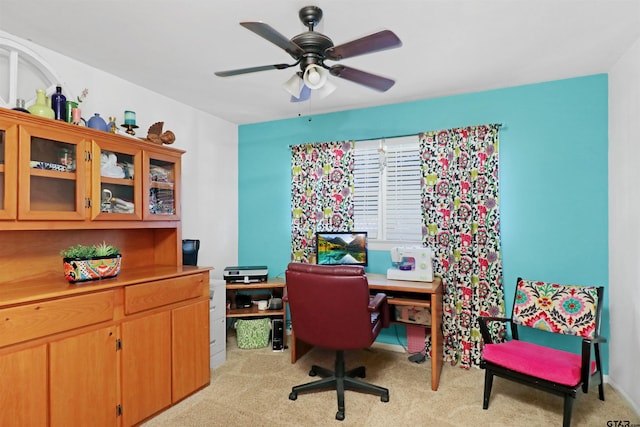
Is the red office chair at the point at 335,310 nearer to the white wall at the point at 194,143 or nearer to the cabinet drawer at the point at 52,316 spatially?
the cabinet drawer at the point at 52,316

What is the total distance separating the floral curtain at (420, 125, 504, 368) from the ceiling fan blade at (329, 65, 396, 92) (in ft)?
4.48

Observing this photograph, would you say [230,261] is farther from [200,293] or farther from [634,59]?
[634,59]

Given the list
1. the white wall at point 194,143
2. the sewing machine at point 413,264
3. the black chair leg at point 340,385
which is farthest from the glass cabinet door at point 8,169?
the sewing machine at point 413,264

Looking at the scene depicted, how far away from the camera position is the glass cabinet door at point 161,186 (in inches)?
98.2

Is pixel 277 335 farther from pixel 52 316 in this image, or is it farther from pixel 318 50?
pixel 318 50

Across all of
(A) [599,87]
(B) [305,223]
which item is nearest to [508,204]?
(A) [599,87]

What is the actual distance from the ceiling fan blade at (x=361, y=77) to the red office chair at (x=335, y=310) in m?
1.10

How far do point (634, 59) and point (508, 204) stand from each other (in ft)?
4.08

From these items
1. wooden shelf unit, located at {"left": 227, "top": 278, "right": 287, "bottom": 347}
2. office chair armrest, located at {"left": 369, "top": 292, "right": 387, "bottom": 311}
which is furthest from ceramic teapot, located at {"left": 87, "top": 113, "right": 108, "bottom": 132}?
office chair armrest, located at {"left": 369, "top": 292, "right": 387, "bottom": 311}

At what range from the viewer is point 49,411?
1.73 metres

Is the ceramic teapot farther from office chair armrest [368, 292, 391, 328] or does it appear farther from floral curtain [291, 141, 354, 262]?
office chair armrest [368, 292, 391, 328]

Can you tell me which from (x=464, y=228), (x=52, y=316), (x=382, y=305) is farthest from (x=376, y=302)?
(x=52, y=316)

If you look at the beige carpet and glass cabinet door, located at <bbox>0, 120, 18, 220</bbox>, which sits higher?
glass cabinet door, located at <bbox>0, 120, 18, 220</bbox>

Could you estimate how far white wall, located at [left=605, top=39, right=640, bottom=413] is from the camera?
7.40 ft
